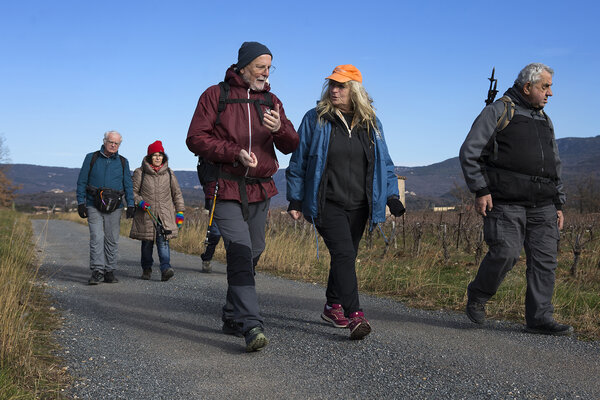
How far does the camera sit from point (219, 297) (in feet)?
22.6

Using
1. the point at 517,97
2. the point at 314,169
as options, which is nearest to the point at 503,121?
the point at 517,97

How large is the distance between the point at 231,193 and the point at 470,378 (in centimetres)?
212

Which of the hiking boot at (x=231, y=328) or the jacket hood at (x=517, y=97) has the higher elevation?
the jacket hood at (x=517, y=97)

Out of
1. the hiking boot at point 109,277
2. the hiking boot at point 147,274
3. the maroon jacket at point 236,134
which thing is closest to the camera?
the maroon jacket at point 236,134

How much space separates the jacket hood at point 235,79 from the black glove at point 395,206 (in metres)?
1.33

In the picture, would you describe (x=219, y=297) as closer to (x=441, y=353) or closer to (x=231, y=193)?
(x=231, y=193)

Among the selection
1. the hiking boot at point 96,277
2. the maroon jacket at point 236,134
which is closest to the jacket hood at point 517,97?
the maroon jacket at point 236,134

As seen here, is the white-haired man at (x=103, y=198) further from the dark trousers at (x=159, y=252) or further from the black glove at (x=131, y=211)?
the dark trousers at (x=159, y=252)

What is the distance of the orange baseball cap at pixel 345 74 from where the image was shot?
4676 mm

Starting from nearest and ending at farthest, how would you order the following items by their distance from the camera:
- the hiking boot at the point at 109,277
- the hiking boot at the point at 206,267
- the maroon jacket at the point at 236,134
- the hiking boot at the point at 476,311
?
1. the maroon jacket at the point at 236,134
2. the hiking boot at the point at 476,311
3. the hiking boot at the point at 109,277
4. the hiking boot at the point at 206,267

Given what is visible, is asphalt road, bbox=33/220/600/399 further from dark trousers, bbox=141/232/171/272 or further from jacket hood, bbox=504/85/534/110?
dark trousers, bbox=141/232/171/272

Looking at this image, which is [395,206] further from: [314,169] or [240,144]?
[240,144]

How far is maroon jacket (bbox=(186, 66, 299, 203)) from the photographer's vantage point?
4461 mm

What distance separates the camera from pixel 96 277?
8219 mm
